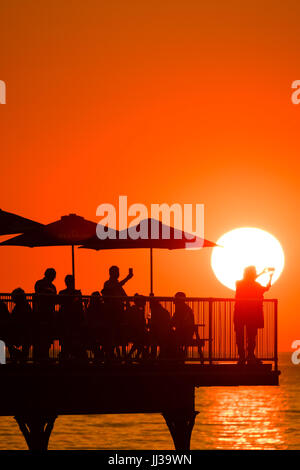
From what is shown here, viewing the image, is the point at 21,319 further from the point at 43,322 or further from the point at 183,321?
the point at 183,321

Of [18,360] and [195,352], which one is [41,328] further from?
[195,352]

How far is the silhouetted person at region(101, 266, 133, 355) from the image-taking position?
22.1 meters

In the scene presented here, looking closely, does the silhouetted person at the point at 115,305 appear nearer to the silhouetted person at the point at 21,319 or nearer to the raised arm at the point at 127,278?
the raised arm at the point at 127,278

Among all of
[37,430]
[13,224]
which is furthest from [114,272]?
[37,430]

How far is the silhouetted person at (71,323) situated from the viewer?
71.2ft

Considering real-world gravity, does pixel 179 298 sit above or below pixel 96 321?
above

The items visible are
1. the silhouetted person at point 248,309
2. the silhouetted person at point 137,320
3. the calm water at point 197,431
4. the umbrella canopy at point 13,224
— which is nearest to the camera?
the silhouetted person at point 137,320

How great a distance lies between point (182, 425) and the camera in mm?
25703

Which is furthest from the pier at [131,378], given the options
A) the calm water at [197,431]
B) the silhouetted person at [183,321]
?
the calm water at [197,431]

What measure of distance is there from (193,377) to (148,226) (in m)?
3.88

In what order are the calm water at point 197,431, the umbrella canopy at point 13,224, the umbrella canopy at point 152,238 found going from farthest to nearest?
the calm water at point 197,431 → the umbrella canopy at point 152,238 → the umbrella canopy at point 13,224

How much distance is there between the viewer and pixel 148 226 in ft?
82.0

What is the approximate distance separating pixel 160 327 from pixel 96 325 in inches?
55.1

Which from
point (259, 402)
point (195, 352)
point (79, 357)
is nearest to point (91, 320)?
point (79, 357)
